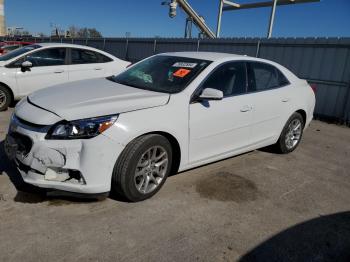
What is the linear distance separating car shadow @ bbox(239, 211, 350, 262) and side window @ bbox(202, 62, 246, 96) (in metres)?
1.81

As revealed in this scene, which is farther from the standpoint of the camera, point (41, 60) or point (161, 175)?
point (41, 60)

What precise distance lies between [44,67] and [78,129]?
5.16 metres

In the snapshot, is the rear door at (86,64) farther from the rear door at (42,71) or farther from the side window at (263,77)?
the side window at (263,77)

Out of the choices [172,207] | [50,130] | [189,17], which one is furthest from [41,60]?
[189,17]

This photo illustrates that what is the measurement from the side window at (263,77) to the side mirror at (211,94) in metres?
0.96

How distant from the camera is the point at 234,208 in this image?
360cm

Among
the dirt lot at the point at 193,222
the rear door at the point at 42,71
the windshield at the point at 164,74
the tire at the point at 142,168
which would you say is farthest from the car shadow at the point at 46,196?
the rear door at the point at 42,71

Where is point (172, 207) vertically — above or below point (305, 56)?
below

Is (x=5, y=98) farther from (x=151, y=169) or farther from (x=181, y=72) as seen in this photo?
(x=151, y=169)

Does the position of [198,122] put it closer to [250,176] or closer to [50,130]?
[250,176]

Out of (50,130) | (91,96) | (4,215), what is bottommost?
(4,215)

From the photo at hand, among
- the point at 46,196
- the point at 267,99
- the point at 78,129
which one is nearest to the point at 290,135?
the point at 267,99

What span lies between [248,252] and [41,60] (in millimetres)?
6555

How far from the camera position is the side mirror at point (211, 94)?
12.1 feet
